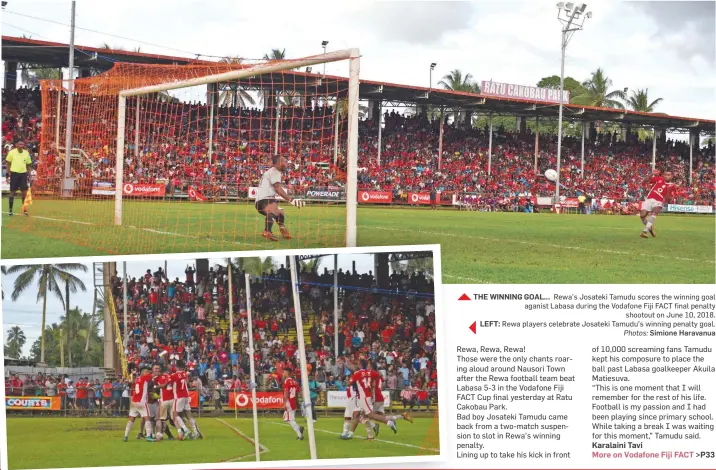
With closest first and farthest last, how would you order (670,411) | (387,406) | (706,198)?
(670,411)
(387,406)
(706,198)

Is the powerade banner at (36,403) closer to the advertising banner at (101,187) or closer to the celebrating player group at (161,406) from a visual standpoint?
the celebrating player group at (161,406)

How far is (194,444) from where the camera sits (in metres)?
10.8

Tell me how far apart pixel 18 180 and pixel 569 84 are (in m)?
67.8

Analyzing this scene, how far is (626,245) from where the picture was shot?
1709 centimetres

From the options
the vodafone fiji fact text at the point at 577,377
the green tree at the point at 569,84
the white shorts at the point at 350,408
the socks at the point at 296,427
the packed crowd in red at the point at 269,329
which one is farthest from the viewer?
the green tree at the point at 569,84

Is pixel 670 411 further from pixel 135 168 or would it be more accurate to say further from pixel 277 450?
pixel 135 168

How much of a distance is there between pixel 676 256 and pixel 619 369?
7.83 metres

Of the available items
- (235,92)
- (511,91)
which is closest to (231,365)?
(235,92)

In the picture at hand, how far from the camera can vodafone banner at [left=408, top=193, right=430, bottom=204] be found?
139ft

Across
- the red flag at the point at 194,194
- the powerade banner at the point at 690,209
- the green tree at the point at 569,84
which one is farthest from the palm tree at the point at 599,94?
the red flag at the point at 194,194

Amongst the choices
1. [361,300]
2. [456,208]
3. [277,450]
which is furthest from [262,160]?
[277,450]

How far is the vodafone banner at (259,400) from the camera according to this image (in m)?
14.8

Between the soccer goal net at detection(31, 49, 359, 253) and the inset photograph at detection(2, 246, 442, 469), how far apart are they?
1.03 metres

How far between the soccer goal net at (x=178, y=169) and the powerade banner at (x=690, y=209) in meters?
19.6
